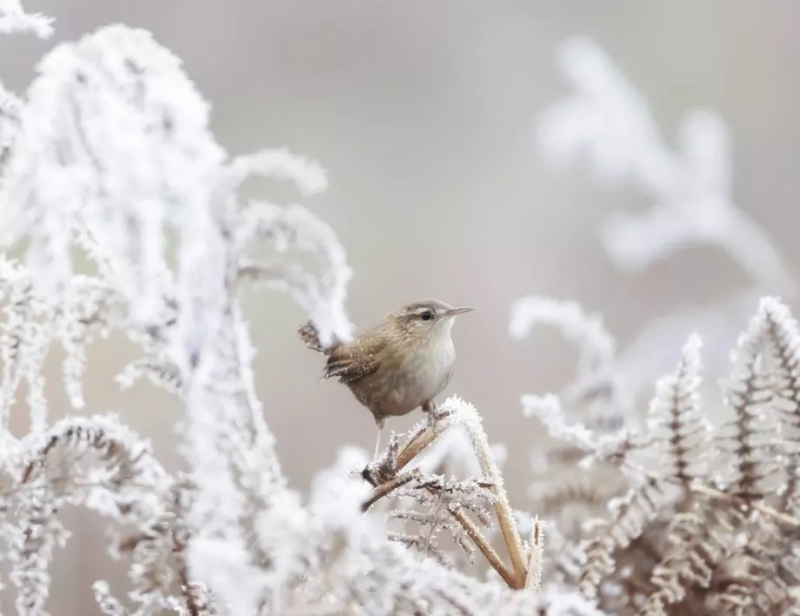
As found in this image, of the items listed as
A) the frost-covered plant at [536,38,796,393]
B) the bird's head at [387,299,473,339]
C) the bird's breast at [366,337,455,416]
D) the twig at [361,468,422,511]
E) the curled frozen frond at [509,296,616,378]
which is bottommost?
the twig at [361,468,422,511]

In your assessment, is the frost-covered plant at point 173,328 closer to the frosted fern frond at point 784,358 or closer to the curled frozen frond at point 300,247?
the curled frozen frond at point 300,247

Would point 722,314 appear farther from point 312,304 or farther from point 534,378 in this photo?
point 312,304

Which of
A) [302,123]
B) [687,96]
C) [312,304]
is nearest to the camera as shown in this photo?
[312,304]

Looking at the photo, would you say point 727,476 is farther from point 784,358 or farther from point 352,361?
point 352,361

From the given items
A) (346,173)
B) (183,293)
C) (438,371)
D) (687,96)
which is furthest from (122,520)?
(687,96)

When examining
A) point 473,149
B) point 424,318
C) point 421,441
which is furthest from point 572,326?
point 473,149

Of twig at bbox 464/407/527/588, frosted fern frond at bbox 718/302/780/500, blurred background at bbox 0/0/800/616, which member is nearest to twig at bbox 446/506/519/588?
twig at bbox 464/407/527/588

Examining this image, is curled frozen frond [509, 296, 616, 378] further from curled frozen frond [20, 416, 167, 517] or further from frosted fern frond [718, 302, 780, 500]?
curled frozen frond [20, 416, 167, 517]
